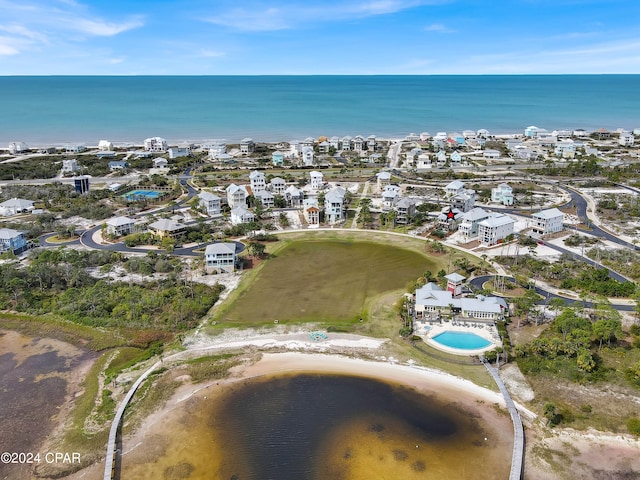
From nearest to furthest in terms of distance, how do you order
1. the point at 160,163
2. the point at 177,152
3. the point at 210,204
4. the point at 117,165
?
the point at 210,204 < the point at 117,165 < the point at 160,163 < the point at 177,152

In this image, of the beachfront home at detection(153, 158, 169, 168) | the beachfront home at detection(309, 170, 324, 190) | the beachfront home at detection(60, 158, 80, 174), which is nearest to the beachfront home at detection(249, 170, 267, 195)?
the beachfront home at detection(309, 170, 324, 190)

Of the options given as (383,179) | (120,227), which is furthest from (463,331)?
(383,179)

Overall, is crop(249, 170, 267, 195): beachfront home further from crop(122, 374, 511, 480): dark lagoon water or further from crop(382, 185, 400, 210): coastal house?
crop(122, 374, 511, 480): dark lagoon water

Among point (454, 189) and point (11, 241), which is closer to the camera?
point (11, 241)

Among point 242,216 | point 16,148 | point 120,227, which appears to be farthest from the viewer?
point 16,148

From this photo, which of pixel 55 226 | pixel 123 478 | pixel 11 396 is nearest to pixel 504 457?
pixel 123 478

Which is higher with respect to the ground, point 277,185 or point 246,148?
point 246,148

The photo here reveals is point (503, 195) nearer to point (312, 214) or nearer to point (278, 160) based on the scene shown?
point (312, 214)
